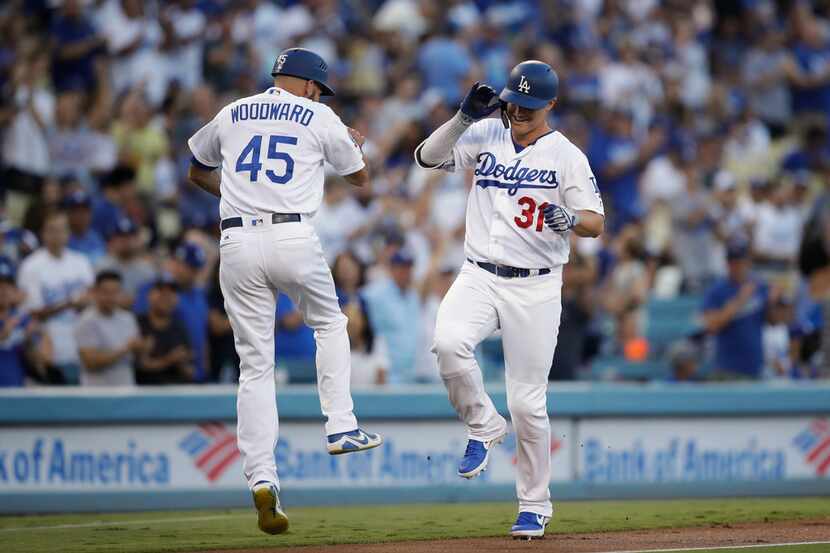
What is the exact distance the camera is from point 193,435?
34.9 feet

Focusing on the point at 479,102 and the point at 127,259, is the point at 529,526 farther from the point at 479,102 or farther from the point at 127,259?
the point at 127,259

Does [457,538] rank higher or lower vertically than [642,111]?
lower

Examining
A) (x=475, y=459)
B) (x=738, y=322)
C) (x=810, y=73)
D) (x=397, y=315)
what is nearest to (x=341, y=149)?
(x=475, y=459)

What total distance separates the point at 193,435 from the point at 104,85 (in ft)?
17.7

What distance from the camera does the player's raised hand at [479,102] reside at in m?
7.46

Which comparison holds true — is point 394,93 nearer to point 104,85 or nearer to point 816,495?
point 104,85

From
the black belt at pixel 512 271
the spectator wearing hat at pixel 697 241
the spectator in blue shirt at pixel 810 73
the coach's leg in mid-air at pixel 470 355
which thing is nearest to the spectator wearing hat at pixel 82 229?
the coach's leg in mid-air at pixel 470 355

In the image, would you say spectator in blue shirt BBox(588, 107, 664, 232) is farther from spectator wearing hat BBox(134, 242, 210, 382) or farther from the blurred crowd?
spectator wearing hat BBox(134, 242, 210, 382)

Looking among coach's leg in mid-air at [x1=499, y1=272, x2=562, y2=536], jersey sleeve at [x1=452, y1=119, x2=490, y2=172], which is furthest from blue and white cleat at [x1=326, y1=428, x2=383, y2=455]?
jersey sleeve at [x1=452, y1=119, x2=490, y2=172]

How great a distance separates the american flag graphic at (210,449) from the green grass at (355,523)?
0.55m

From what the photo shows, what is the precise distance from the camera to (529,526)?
7660 mm

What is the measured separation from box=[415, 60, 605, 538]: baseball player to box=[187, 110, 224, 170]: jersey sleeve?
1178 mm

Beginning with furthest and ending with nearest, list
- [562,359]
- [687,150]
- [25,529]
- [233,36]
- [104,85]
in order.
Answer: [687,150] < [233,36] < [104,85] < [562,359] < [25,529]

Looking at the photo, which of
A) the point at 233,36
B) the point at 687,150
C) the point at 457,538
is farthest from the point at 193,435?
the point at 687,150
